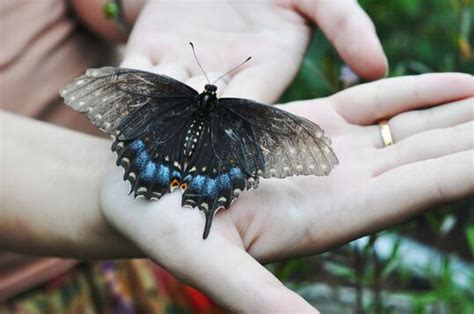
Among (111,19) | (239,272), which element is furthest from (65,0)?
(239,272)

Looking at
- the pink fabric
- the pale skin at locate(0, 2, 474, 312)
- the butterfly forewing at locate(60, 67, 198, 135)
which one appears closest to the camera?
the pale skin at locate(0, 2, 474, 312)

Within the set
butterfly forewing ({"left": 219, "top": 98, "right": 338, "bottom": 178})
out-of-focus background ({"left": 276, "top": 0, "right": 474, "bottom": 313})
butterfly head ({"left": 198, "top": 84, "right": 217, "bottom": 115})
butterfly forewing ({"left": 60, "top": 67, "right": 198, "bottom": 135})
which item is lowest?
out-of-focus background ({"left": 276, "top": 0, "right": 474, "bottom": 313})

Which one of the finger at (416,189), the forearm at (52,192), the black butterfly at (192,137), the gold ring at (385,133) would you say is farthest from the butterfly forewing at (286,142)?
the forearm at (52,192)

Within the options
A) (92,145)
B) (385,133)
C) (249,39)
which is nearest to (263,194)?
(385,133)

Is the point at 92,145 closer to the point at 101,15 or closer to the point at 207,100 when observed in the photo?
the point at 207,100

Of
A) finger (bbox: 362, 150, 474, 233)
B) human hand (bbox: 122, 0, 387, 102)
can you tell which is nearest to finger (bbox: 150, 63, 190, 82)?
human hand (bbox: 122, 0, 387, 102)

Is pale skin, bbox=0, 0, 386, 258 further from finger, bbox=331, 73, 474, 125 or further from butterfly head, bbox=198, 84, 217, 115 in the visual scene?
butterfly head, bbox=198, 84, 217, 115

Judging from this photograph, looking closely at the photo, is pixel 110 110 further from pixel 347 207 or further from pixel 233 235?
pixel 347 207

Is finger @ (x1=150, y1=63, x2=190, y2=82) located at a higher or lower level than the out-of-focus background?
higher
